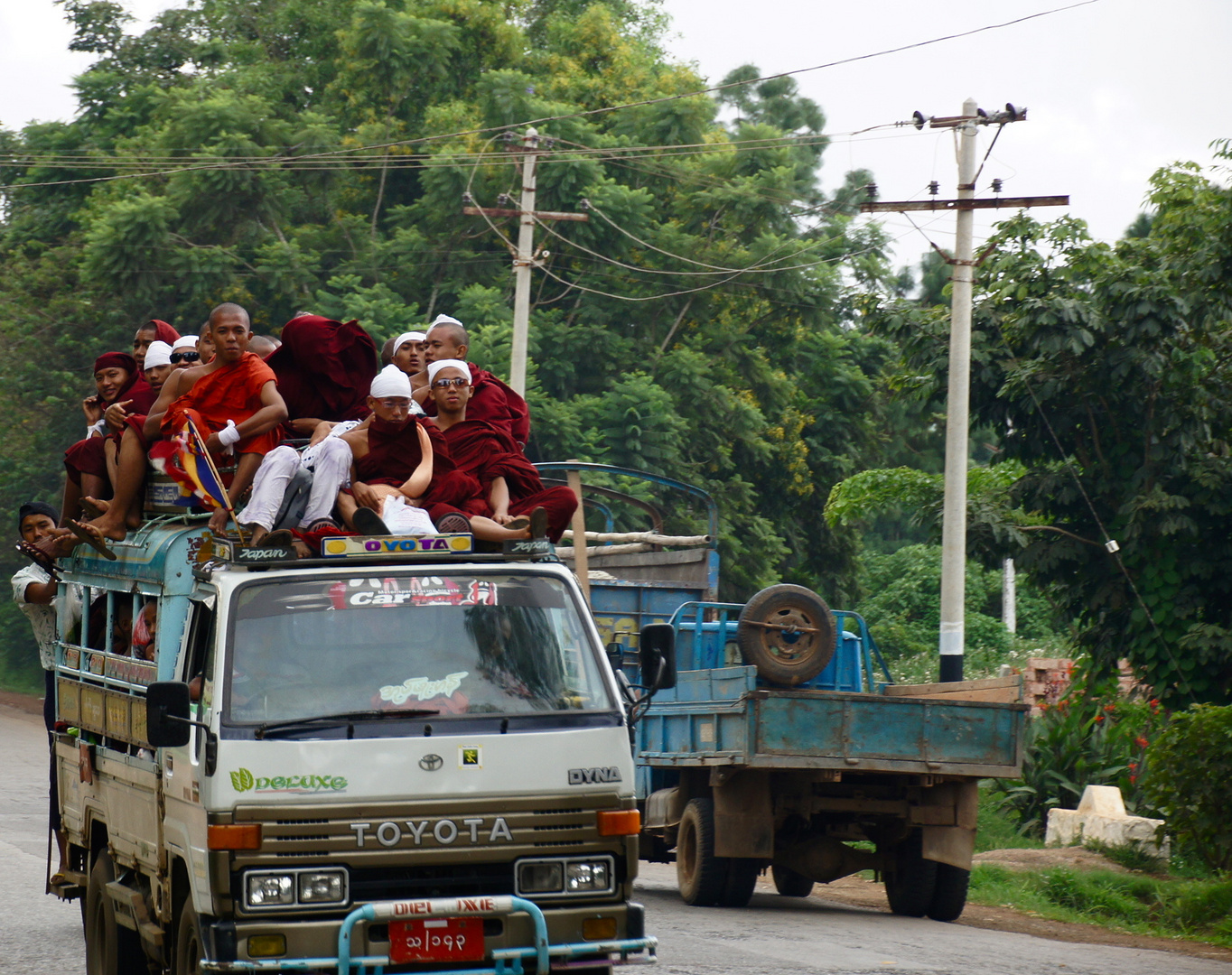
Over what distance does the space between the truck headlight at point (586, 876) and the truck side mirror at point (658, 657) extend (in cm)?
87

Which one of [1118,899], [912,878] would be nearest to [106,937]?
[912,878]

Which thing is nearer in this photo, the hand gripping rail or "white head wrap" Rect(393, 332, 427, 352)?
the hand gripping rail

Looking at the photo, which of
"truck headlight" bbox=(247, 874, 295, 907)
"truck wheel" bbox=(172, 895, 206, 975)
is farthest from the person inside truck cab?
"truck headlight" bbox=(247, 874, 295, 907)

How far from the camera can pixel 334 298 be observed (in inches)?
1128

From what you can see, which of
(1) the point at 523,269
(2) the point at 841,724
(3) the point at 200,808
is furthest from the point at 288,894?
(1) the point at 523,269

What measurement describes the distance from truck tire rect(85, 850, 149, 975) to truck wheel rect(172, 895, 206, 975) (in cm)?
136

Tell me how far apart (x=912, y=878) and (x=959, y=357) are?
7.57 meters

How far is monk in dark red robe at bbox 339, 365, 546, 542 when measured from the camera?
7098mm

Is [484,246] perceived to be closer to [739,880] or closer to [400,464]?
[739,880]

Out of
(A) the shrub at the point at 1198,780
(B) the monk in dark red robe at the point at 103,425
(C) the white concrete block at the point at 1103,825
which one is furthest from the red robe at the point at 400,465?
(C) the white concrete block at the point at 1103,825

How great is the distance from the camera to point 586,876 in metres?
5.91

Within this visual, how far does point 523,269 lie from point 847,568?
1321 centimetres

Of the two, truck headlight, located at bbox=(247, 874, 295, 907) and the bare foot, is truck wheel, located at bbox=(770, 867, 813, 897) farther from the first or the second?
truck headlight, located at bbox=(247, 874, 295, 907)

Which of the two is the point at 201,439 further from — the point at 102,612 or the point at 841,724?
the point at 841,724
